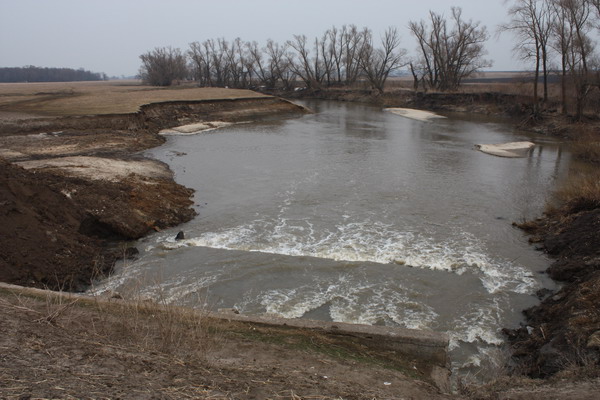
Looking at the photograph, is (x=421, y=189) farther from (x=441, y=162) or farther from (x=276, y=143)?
(x=276, y=143)

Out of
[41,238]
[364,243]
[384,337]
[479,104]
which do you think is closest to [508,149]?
[364,243]

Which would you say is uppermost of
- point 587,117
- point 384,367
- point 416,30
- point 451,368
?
point 416,30

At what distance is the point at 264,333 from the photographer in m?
6.71

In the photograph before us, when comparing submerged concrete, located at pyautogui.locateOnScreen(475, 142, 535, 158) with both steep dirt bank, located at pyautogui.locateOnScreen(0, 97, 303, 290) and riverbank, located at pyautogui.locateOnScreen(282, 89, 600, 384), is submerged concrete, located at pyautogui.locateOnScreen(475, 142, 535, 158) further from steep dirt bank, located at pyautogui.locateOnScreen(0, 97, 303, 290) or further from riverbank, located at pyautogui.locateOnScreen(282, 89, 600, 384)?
steep dirt bank, located at pyautogui.locateOnScreen(0, 97, 303, 290)

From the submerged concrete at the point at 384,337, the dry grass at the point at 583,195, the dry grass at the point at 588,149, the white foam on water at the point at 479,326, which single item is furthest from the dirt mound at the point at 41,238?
the dry grass at the point at 588,149

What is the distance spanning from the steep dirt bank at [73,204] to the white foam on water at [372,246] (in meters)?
1.84

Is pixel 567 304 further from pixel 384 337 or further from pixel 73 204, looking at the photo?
pixel 73 204

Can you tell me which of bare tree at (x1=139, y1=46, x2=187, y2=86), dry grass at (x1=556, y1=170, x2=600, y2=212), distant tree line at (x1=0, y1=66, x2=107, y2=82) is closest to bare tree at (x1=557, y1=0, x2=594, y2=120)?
dry grass at (x1=556, y1=170, x2=600, y2=212)

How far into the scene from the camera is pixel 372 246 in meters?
11.9

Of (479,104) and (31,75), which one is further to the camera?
(31,75)

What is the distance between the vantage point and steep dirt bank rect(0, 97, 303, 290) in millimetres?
9812

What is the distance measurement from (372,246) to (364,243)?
0.92 feet

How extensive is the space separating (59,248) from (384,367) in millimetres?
8124

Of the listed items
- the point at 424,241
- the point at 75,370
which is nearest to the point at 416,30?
the point at 424,241
